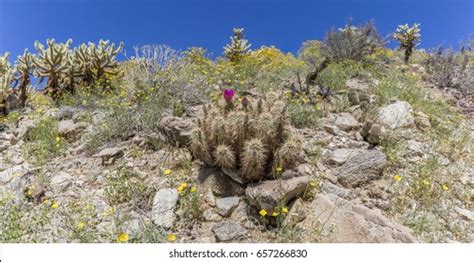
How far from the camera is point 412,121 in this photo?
14.5ft

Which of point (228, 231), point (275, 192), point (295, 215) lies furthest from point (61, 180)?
point (295, 215)

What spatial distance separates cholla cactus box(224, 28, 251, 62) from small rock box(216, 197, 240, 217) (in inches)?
290

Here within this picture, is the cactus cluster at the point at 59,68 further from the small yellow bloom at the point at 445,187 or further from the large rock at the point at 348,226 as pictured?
the small yellow bloom at the point at 445,187

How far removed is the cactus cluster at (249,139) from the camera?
287 cm

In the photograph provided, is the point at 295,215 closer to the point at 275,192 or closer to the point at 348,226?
the point at 275,192

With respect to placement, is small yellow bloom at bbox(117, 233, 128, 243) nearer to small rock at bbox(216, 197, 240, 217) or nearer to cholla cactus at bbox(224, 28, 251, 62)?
small rock at bbox(216, 197, 240, 217)

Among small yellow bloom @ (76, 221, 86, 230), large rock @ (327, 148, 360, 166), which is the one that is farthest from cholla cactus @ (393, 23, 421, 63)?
small yellow bloom @ (76, 221, 86, 230)

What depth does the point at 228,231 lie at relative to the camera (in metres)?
2.57

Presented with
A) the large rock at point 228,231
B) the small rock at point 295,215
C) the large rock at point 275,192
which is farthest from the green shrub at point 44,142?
the small rock at point 295,215

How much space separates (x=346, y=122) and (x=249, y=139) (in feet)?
6.21

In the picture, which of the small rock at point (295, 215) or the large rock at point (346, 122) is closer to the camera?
the small rock at point (295, 215)

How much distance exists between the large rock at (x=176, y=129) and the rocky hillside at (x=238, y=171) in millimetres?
14

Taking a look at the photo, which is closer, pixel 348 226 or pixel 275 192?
pixel 348 226
